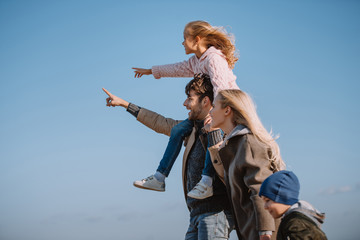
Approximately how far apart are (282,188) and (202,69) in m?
2.32

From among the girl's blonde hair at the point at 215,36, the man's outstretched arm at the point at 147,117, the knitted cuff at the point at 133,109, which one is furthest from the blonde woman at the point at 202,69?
the knitted cuff at the point at 133,109

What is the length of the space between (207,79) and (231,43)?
720 mm

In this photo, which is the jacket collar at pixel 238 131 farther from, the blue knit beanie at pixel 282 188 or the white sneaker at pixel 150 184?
the white sneaker at pixel 150 184

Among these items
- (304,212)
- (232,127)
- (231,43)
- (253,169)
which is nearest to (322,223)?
(304,212)

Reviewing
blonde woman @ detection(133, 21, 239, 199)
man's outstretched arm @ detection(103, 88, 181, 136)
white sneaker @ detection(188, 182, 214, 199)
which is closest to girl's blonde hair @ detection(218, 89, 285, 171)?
blonde woman @ detection(133, 21, 239, 199)

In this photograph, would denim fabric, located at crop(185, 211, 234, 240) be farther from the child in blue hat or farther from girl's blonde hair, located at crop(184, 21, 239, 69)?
girl's blonde hair, located at crop(184, 21, 239, 69)

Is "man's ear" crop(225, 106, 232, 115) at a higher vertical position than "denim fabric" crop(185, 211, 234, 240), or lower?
higher

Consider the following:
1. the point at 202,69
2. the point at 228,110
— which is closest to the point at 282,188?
the point at 228,110

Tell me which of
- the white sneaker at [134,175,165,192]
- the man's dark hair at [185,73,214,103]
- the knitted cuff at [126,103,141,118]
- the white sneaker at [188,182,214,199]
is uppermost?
the knitted cuff at [126,103,141,118]

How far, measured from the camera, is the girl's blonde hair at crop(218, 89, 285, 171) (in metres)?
3.97

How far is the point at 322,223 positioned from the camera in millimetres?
3217

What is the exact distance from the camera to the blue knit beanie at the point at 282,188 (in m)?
3.36

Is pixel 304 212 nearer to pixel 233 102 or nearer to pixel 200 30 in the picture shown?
pixel 233 102

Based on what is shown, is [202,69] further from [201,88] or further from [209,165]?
[209,165]
